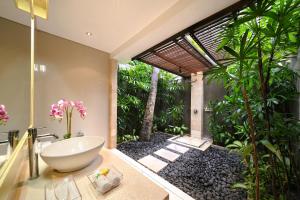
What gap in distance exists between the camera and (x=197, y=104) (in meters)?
3.84

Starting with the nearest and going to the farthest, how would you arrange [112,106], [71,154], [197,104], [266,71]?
[71,154]
[266,71]
[112,106]
[197,104]

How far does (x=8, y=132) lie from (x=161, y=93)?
13.3 feet

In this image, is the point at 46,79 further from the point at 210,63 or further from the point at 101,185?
the point at 210,63

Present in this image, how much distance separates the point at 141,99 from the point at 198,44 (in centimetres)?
240

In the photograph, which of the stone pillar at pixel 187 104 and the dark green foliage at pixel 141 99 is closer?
the dark green foliage at pixel 141 99

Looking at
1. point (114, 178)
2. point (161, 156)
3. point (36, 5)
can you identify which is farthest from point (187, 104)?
point (36, 5)

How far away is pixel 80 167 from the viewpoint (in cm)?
83

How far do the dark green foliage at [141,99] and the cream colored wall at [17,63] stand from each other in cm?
200

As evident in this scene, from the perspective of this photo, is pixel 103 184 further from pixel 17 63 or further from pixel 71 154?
pixel 17 63

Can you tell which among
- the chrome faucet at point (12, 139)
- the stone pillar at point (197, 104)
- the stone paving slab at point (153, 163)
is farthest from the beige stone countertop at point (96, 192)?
the stone pillar at point (197, 104)

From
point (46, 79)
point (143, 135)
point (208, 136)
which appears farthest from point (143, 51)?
point (208, 136)

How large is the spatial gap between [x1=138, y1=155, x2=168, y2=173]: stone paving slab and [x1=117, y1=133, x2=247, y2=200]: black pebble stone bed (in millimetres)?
85

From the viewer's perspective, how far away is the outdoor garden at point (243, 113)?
2.82ft

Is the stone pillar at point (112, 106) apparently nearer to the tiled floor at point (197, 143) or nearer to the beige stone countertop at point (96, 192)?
the beige stone countertop at point (96, 192)
